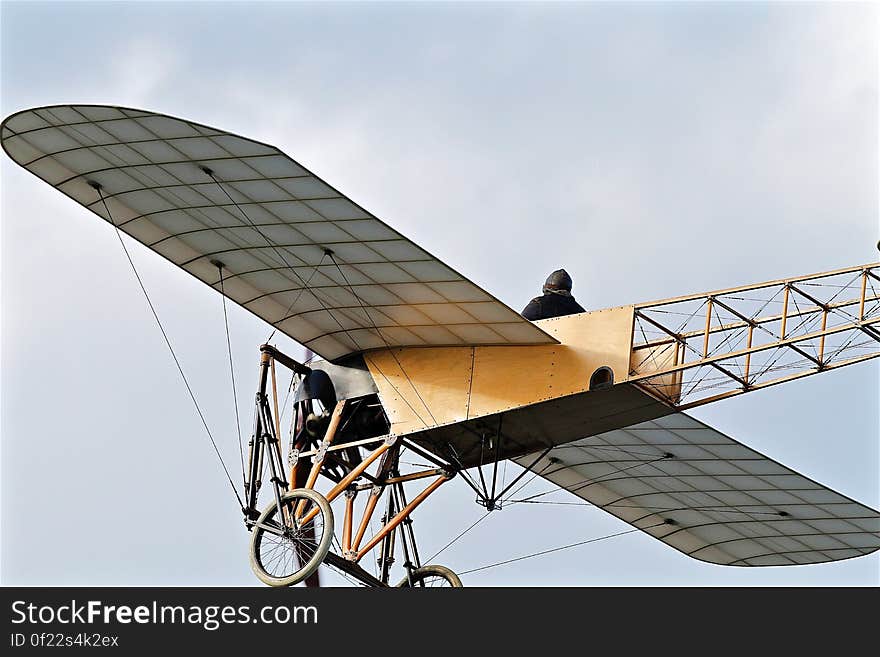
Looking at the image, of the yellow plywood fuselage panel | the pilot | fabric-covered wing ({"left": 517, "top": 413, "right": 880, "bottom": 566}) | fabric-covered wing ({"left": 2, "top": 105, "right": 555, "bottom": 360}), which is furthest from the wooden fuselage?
fabric-covered wing ({"left": 517, "top": 413, "right": 880, "bottom": 566})

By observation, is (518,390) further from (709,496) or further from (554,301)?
(709,496)

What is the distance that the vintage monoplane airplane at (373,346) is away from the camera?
30875mm

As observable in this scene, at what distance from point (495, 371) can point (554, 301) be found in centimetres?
221

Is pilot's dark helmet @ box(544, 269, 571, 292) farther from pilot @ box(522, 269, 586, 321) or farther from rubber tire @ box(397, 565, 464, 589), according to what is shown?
rubber tire @ box(397, 565, 464, 589)

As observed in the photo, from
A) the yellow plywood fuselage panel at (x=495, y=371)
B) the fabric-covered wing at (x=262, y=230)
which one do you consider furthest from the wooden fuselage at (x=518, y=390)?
Result: the fabric-covered wing at (x=262, y=230)

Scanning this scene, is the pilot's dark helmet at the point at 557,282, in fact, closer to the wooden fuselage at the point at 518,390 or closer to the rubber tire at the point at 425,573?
the wooden fuselage at the point at 518,390

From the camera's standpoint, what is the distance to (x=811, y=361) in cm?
3123

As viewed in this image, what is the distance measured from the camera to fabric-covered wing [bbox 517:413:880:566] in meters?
37.2

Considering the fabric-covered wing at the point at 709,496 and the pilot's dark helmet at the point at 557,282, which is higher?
the pilot's dark helmet at the point at 557,282

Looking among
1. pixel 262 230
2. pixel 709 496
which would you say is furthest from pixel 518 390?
pixel 709 496

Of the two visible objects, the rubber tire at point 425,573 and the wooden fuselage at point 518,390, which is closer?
the wooden fuselage at point 518,390

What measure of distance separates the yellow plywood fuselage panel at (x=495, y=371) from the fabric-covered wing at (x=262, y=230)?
0.25 m
